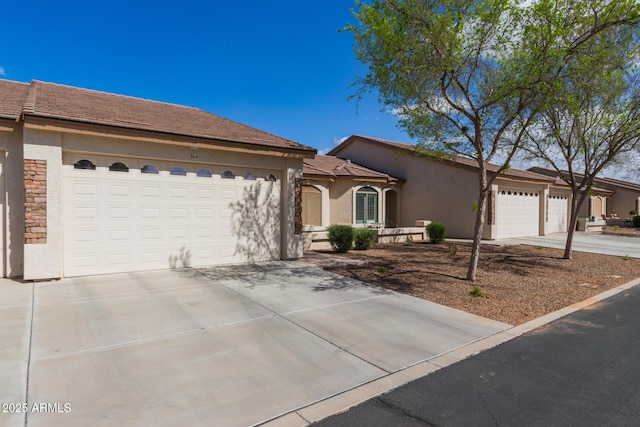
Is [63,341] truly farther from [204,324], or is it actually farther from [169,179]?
[169,179]

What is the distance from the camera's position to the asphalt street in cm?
329

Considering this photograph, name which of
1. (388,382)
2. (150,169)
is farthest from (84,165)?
(388,382)

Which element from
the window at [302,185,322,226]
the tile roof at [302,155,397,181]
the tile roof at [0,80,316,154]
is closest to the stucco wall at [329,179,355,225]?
the tile roof at [302,155,397,181]

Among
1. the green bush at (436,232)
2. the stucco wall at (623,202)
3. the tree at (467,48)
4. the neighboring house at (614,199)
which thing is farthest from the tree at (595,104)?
the stucco wall at (623,202)

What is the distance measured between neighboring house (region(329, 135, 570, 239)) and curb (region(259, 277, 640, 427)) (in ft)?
41.0

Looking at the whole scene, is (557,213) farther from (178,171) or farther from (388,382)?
(388,382)

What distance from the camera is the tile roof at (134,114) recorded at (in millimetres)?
8086

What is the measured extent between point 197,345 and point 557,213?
85.3ft

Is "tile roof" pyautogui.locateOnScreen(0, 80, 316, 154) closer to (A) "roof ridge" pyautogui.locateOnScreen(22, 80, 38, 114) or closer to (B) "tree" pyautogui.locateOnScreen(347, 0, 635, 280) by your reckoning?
(A) "roof ridge" pyautogui.locateOnScreen(22, 80, 38, 114)

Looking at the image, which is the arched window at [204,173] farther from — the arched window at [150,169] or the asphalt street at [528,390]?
the asphalt street at [528,390]

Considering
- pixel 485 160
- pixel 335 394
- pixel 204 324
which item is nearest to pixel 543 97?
→ pixel 485 160

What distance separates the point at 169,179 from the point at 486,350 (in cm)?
796

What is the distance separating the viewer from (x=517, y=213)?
20234mm

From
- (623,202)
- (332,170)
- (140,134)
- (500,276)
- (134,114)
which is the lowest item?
(500,276)
